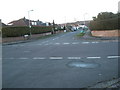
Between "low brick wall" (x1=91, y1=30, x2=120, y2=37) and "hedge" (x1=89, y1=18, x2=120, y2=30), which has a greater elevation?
"hedge" (x1=89, y1=18, x2=120, y2=30)

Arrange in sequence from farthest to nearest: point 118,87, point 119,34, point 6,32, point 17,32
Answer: point 17,32 → point 6,32 → point 119,34 → point 118,87

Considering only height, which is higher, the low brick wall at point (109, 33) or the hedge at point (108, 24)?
the hedge at point (108, 24)

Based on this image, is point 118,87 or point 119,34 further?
point 119,34

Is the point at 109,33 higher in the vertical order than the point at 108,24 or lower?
lower

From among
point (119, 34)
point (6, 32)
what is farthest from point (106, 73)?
point (6, 32)

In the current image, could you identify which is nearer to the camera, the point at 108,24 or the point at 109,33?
the point at 109,33

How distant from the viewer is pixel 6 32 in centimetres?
4194

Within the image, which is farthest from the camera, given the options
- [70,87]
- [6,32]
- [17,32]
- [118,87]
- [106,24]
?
[17,32]

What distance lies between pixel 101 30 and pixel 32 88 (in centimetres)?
3290

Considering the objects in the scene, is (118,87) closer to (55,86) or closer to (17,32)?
(55,86)

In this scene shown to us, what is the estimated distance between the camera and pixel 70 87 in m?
6.39

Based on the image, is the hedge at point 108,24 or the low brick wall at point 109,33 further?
the hedge at point 108,24

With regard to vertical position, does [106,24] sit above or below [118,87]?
above

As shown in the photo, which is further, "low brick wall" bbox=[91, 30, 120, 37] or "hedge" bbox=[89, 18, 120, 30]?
"hedge" bbox=[89, 18, 120, 30]
